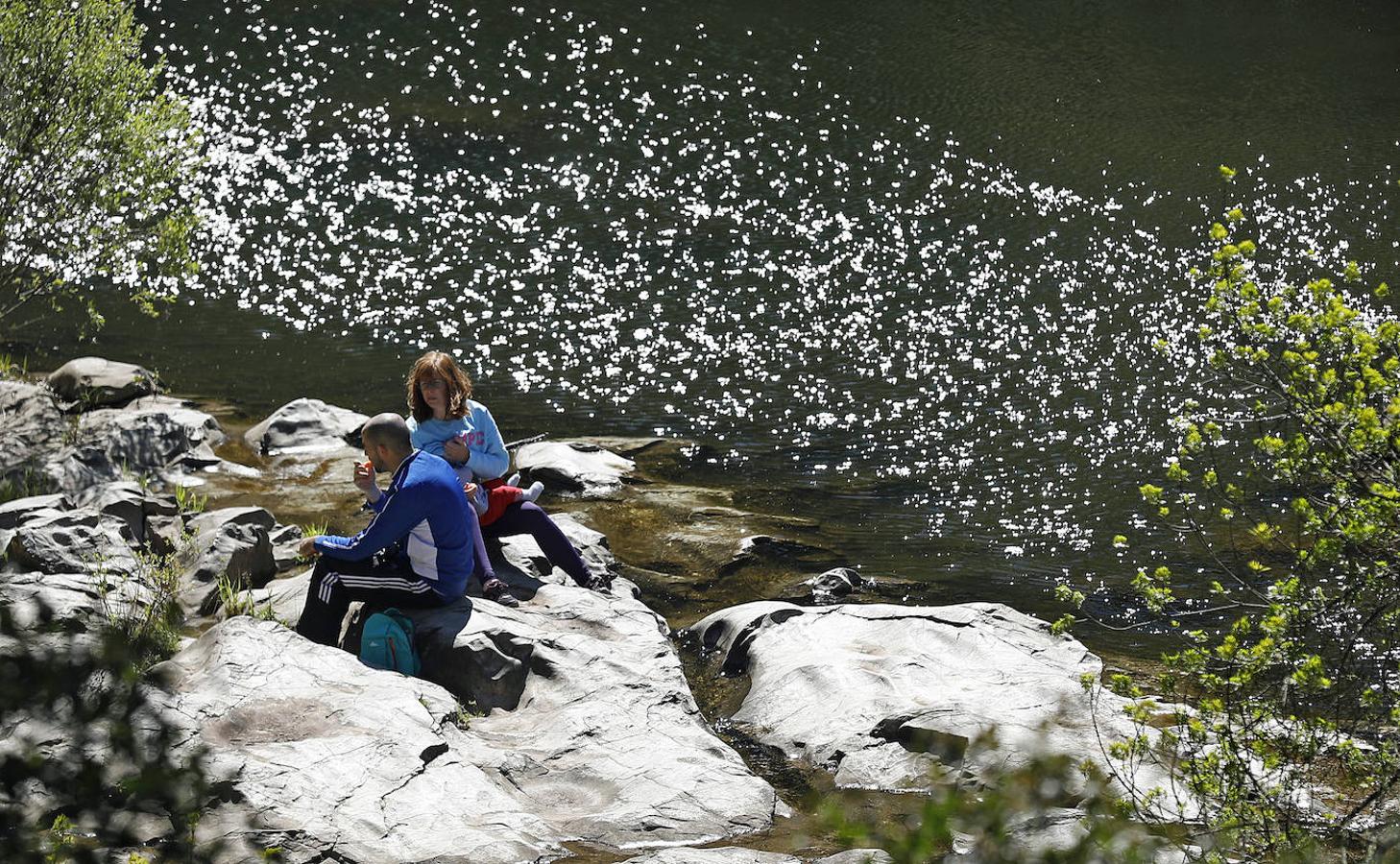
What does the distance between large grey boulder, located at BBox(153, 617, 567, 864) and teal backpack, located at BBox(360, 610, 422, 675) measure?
31 cm

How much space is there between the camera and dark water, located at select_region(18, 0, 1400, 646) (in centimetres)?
1792

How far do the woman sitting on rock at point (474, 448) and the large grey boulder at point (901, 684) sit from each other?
Answer: 1.53 m

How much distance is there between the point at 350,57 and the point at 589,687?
2875 cm

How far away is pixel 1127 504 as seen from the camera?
15516 millimetres

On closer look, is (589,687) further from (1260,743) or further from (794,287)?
(794,287)

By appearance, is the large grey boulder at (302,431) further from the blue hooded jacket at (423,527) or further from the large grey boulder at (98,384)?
the blue hooded jacket at (423,527)

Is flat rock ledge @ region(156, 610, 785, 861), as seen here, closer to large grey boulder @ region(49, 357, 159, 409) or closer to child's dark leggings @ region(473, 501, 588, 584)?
child's dark leggings @ region(473, 501, 588, 584)

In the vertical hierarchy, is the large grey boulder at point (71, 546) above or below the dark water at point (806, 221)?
below

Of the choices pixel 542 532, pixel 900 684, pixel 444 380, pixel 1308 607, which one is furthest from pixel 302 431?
pixel 1308 607

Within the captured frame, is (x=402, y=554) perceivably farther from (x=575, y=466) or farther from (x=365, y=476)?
(x=575, y=466)

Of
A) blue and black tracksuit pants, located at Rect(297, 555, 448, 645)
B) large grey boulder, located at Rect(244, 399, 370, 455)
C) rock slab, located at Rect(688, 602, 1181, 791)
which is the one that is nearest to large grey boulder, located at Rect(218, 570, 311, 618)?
blue and black tracksuit pants, located at Rect(297, 555, 448, 645)

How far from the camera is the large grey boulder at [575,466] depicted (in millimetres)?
15977

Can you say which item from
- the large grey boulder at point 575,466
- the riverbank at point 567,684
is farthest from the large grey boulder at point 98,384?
the large grey boulder at point 575,466

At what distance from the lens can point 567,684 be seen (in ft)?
31.0
